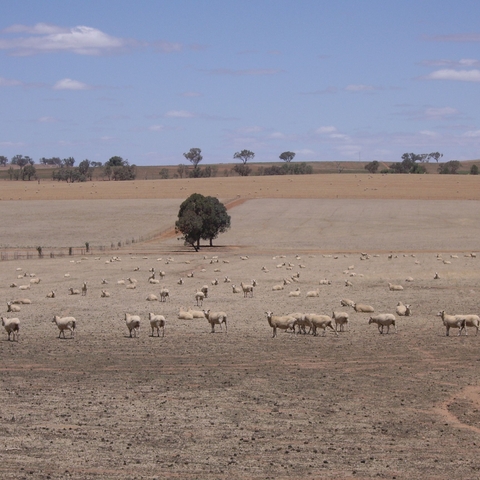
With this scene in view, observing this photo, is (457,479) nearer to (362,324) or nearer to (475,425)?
(475,425)

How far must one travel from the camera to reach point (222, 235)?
87.8 metres

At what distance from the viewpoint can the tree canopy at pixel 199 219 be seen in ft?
238

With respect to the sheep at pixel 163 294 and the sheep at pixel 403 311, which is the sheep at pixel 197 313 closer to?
the sheep at pixel 163 294

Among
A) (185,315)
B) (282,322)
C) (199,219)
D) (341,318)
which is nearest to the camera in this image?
(282,322)

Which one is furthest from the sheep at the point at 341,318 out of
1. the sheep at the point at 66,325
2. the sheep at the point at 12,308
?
the sheep at the point at 12,308

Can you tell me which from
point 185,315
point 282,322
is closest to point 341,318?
point 282,322

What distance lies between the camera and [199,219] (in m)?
73.3

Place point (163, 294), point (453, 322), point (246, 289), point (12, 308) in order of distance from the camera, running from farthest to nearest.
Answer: point (246, 289) → point (163, 294) → point (12, 308) → point (453, 322)

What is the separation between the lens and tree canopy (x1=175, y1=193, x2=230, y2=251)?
7269 centimetres

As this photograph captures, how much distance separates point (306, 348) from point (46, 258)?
42723 mm

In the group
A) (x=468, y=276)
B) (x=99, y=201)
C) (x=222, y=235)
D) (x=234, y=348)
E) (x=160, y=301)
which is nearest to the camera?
(x=234, y=348)

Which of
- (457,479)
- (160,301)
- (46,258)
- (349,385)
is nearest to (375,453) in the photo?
(457,479)

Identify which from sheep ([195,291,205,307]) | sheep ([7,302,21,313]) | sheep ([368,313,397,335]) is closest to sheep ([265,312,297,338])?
sheep ([368,313,397,335])

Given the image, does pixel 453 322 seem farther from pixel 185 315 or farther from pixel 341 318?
pixel 185 315
